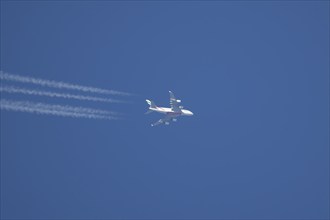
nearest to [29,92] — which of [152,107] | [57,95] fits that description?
[57,95]

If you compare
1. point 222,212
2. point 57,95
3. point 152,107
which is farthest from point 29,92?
point 222,212

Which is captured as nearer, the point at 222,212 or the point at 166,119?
the point at 166,119

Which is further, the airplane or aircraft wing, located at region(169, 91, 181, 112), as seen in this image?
the airplane

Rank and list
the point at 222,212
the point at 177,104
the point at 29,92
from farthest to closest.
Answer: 1. the point at 222,212
2. the point at 177,104
3. the point at 29,92

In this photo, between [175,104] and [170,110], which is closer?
[175,104]

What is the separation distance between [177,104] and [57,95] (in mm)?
23849

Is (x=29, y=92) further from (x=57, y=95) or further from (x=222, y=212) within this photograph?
(x=222, y=212)

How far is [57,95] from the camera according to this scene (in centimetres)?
8400

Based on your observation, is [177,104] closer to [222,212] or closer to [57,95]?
[57,95]

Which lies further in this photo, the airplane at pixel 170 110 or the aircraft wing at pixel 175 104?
the airplane at pixel 170 110

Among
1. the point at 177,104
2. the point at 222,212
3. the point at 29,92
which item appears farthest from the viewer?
the point at 222,212

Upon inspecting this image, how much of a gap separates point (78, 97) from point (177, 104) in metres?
21.8

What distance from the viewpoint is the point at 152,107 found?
4043 inches

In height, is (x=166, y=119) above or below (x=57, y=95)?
above
